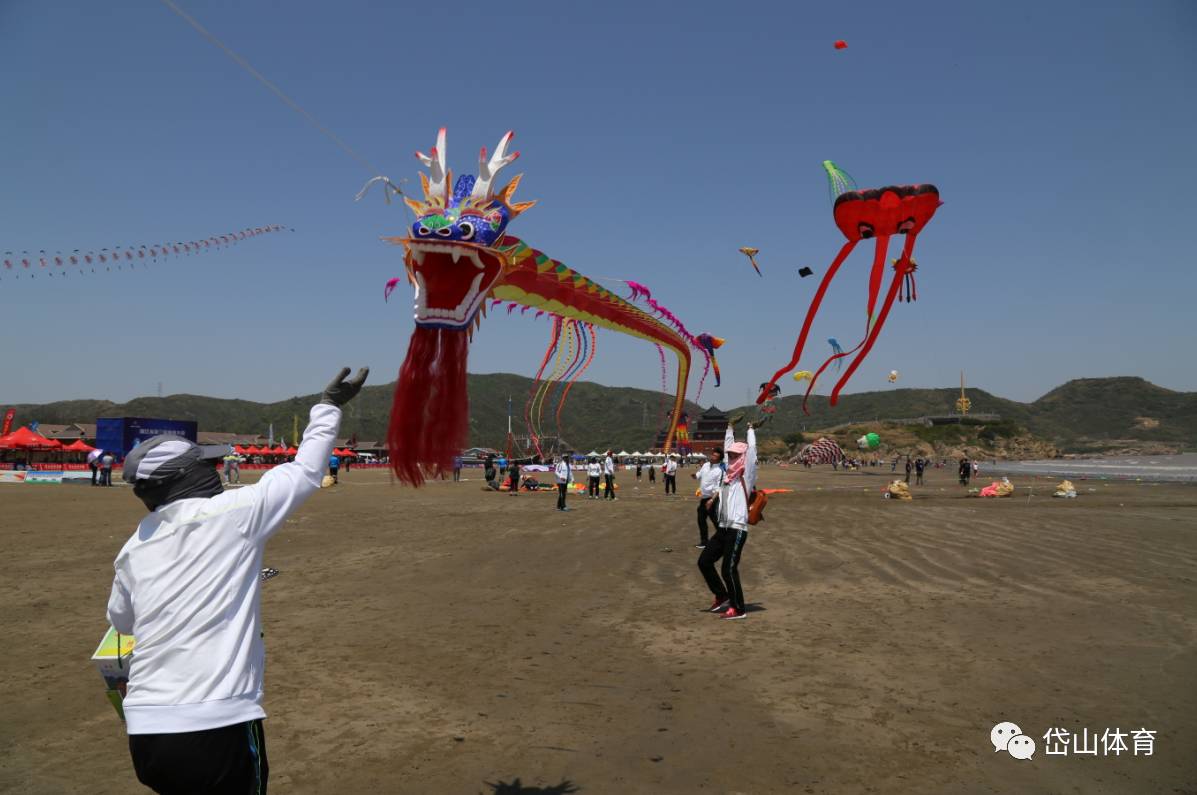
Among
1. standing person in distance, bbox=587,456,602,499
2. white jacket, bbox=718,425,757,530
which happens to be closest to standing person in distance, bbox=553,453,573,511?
standing person in distance, bbox=587,456,602,499

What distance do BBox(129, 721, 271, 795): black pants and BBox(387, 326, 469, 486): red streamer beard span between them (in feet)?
12.6

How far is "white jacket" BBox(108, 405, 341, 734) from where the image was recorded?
212cm

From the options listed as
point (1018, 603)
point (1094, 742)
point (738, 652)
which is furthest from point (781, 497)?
point (1094, 742)

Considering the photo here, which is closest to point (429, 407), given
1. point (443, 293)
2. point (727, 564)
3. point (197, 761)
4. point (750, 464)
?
point (443, 293)

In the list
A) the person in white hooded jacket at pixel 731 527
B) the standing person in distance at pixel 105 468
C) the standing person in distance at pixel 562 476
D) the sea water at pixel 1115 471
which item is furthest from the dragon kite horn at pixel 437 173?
the sea water at pixel 1115 471

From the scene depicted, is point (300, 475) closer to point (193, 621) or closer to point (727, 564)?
point (193, 621)

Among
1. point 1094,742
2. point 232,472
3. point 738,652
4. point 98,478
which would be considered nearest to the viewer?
point 1094,742

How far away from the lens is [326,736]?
4375 mm

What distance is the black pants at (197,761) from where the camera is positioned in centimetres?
210

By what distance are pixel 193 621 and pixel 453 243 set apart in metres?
4.89

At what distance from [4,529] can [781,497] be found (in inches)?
809

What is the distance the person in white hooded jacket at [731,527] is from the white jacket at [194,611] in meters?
5.67

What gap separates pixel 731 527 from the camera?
25.1ft

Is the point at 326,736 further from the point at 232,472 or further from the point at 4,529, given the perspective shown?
the point at 232,472
